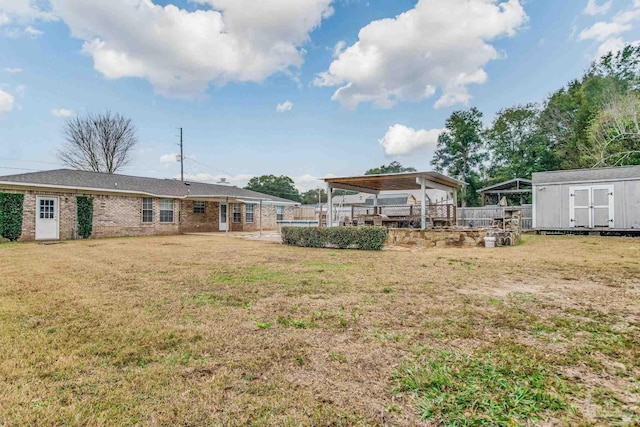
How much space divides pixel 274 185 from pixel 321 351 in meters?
51.7

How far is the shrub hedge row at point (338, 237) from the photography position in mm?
10320

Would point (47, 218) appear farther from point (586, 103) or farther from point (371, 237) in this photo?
point (586, 103)

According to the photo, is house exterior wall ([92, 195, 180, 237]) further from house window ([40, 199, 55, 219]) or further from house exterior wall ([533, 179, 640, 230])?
house exterior wall ([533, 179, 640, 230])

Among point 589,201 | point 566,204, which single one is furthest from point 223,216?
point 589,201

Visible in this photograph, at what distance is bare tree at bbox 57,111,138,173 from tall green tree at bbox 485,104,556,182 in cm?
3625

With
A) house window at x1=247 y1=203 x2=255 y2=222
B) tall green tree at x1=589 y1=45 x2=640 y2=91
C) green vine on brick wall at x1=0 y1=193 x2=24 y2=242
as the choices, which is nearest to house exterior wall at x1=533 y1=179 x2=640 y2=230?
tall green tree at x1=589 y1=45 x2=640 y2=91

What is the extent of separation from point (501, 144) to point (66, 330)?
3600cm

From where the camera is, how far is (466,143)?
116ft

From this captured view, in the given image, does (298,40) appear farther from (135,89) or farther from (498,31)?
(135,89)

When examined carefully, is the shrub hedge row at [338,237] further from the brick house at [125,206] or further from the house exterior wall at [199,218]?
the house exterior wall at [199,218]

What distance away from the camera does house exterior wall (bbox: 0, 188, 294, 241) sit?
1428 centimetres

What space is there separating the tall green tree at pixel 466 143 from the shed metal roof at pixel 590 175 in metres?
18.6

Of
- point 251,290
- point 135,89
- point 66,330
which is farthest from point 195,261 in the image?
point 135,89

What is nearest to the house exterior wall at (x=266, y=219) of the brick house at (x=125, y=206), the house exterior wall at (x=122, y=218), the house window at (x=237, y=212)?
the brick house at (x=125, y=206)
